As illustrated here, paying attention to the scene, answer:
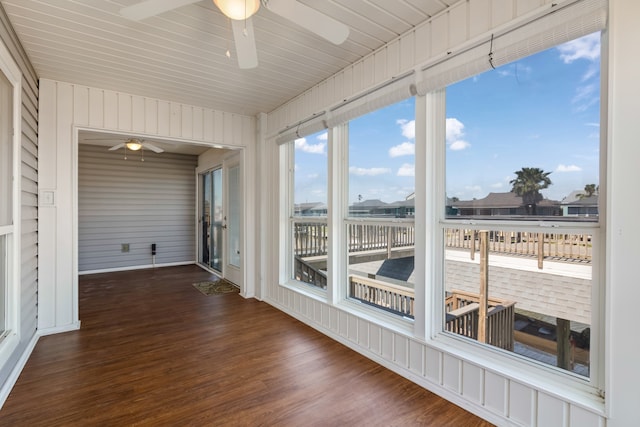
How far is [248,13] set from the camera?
1.61 meters

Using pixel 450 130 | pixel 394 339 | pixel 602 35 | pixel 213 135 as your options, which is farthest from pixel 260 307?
pixel 602 35

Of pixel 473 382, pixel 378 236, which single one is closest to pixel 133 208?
pixel 378 236

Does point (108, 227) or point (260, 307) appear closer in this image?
point (260, 307)

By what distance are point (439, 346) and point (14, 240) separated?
3158mm

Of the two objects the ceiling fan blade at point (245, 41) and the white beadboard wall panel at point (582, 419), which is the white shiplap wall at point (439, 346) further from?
the ceiling fan blade at point (245, 41)

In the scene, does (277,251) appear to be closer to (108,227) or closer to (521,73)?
(521,73)

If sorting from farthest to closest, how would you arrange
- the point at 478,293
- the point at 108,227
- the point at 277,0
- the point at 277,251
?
1. the point at 108,227
2. the point at 277,251
3. the point at 478,293
4. the point at 277,0

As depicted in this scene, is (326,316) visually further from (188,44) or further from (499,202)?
(188,44)

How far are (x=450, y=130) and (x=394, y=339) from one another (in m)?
1.62

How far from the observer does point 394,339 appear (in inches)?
95.1

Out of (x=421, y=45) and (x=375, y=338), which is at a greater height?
(x=421, y=45)

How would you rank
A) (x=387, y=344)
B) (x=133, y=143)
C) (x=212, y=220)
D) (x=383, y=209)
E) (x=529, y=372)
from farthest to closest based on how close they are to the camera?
(x=212, y=220) → (x=133, y=143) → (x=383, y=209) → (x=387, y=344) → (x=529, y=372)

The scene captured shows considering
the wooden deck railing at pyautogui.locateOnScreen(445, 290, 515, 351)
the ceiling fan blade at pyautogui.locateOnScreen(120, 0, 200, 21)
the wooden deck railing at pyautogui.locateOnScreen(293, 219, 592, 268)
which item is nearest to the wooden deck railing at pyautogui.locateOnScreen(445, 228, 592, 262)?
the wooden deck railing at pyautogui.locateOnScreen(293, 219, 592, 268)

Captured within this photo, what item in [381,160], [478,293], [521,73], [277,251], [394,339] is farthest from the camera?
[277,251]
